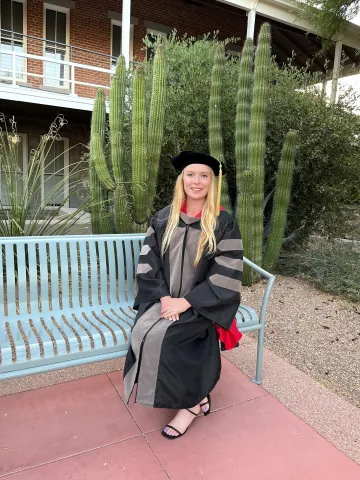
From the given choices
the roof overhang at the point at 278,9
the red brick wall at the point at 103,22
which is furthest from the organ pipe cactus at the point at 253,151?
the roof overhang at the point at 278,9

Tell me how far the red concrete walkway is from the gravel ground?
2.59 ft

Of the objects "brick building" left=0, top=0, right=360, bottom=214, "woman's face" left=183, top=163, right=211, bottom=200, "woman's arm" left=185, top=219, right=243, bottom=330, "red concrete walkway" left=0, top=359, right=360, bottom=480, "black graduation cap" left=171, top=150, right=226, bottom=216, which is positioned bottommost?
"red concrete walkway" left=0, top=359, right=360, bottom=480

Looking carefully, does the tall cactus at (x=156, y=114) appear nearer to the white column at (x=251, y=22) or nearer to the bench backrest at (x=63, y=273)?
the bench backrest at (x=63, y=273)

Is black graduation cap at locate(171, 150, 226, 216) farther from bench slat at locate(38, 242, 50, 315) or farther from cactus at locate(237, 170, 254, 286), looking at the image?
cactus at locate(237, 170, 254, 286)

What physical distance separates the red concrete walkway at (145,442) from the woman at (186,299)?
155 millimetres

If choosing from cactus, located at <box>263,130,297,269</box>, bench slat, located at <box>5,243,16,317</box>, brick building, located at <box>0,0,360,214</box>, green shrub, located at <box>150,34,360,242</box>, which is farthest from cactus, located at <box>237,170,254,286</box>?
brick building, located at <box>0,0,360,214</box>

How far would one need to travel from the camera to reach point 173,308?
Result: 223 cm

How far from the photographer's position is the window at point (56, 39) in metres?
11.3

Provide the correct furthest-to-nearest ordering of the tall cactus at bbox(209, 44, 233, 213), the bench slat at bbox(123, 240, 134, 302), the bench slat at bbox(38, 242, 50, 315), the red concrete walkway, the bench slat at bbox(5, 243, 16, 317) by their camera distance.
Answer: the tall cactus at bbox(209, 44, 233, 213)
the bench slat at bbox(123, 240, 134, 302)
the bench slat at bbox(38, 242, 50, 315)
the bench slat at bbox(5, 243, 16, 317)
the red concrete walkway

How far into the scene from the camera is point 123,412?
2402mm

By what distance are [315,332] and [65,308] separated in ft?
8.50

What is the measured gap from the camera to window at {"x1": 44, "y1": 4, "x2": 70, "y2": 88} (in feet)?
36.9

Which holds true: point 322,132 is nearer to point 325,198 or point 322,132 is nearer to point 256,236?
point 325,198

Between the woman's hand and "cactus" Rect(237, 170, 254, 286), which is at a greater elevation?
"cactus" Rect(237, 170, 254, 286)
